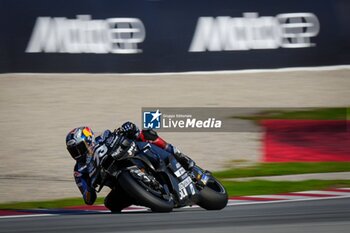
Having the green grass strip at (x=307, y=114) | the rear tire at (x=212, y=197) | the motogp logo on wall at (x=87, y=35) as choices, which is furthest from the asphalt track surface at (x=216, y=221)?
the motogp logo on wall at (x=87, y=35)

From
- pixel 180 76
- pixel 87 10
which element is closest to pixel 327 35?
pixel 180 76

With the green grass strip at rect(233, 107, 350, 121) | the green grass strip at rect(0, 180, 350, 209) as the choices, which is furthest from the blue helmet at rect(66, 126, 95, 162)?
the green grass strip at rect(233, 107, 350, 121)

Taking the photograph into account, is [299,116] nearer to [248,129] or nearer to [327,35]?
[248,129]

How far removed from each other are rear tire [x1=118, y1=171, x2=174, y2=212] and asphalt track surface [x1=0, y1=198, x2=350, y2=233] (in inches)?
5.6

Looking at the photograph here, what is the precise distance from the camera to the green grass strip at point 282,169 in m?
12.8

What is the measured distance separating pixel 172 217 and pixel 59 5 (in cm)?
1055

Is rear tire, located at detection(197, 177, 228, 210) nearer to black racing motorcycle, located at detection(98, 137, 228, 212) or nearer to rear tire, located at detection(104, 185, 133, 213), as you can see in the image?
black racing motorcycle, located at detection(98, 137, 228, 212)

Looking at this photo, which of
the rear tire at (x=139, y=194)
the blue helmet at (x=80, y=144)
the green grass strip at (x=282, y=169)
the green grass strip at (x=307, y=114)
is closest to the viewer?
the rear tire at (x=139, y=194)

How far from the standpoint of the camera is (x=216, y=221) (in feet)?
27.6

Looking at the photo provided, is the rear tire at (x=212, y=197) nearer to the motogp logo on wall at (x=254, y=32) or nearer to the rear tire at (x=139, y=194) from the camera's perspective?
the rear tire at (x=139, y=194)

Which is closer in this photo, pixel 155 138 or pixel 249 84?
pixel 155 138

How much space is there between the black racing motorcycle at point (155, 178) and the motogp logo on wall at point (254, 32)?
367 inches

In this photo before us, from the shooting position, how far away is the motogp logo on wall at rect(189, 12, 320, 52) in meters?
18.0

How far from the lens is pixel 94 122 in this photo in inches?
639
